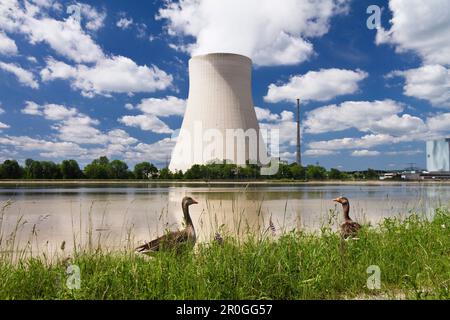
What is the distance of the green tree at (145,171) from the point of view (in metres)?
57.4

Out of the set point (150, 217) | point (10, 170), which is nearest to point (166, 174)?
point (10, 170)

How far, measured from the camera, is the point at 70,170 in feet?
173

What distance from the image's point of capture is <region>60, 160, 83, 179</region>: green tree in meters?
52.1

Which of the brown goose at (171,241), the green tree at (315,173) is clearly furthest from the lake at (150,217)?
the green tree at (315,173)

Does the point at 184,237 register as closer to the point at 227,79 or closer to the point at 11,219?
the point at 11,219

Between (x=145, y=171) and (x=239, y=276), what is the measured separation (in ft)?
185

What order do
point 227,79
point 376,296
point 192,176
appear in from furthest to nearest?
point 192,176 → point 227,79 → point 376,296

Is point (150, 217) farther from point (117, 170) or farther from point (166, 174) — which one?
point (117, 170)

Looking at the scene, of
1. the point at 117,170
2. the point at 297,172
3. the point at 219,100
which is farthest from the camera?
the point at 297,172

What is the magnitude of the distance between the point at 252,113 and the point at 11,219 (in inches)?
1393

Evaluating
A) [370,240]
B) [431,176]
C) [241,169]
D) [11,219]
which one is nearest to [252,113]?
[241,169]

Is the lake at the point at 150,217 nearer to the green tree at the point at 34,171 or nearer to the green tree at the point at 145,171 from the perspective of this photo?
the green tree at the point at 34,171
